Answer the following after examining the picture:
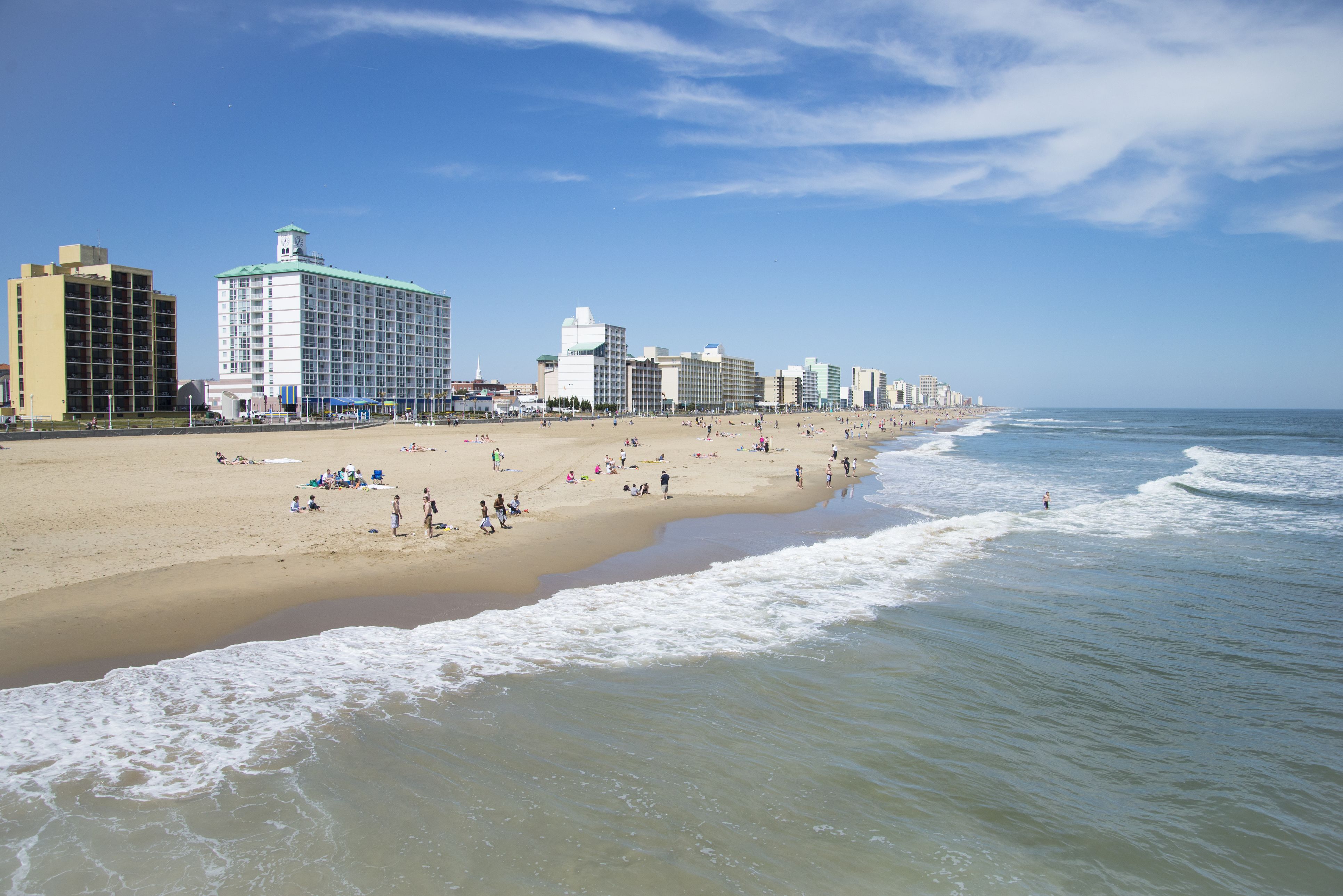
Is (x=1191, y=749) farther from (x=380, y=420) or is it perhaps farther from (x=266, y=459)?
(x=380, y=420)

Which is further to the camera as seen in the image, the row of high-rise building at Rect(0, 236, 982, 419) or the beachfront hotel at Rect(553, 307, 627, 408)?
the beachfront hotel at Rect(553, 307, 627, 408)

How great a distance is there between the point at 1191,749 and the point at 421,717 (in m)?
9.48

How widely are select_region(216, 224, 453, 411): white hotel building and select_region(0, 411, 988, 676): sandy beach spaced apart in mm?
52866

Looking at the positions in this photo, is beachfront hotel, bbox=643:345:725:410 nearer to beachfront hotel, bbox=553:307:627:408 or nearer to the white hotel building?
beachfront hotel, bbox=553:307:627:408

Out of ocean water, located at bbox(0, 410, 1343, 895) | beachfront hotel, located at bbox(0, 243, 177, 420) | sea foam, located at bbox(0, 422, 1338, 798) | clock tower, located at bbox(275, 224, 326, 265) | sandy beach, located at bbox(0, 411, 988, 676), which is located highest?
clock tower, located at bbox(275, 224, 326, 265)

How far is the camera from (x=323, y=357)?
94750 millimetres

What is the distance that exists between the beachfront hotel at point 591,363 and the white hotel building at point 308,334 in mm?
37708

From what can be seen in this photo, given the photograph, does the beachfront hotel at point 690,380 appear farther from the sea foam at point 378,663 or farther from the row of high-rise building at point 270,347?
the sea foam at point 378,663

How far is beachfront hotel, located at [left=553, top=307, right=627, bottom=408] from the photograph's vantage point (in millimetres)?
138625

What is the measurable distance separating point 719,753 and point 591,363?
5254 inches

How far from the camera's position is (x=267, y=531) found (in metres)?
17.6

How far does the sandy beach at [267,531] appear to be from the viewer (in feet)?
37.0

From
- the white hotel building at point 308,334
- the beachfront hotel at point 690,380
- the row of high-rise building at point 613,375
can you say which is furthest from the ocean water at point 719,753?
the beachfront hotel at point 690,380

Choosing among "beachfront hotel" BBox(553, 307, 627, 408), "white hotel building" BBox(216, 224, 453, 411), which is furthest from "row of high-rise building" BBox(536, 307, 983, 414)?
"white hotel building" BBox(216, 224, 453, 411)
